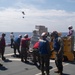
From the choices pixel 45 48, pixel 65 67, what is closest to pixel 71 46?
pixel 65 67

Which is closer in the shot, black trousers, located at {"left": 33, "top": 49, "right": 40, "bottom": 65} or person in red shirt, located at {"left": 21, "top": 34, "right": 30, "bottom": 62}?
black trousers, located at {"left": 33, "top": 49, "right": 40, "bottom": 65}

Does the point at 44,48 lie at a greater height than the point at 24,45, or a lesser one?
greater

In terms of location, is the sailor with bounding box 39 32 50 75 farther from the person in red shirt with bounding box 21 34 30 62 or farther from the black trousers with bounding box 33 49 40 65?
the person in red shirt with bounding box 21 34 30 62

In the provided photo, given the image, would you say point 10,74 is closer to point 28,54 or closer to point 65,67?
point 65,67

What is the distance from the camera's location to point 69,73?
12.8 meters

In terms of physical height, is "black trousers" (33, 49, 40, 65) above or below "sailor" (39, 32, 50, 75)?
below

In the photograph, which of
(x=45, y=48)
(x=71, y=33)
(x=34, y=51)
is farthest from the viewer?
(x=71, y=33)

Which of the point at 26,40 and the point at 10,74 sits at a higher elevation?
the point at 26,40

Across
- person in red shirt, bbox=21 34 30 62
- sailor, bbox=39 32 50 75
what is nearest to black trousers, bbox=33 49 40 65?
person in red shirt, bbox=21 34 30 62

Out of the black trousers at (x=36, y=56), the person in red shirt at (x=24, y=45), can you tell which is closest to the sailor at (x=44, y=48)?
the black trousers at (x=36, y=56)

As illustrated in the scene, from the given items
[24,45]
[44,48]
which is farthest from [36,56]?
[44,48]

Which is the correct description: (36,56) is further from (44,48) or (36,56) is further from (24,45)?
(44,48)

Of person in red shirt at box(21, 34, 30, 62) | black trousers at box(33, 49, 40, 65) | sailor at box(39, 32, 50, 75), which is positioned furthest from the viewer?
person in red shirt at box(21, 34, 30, 62)

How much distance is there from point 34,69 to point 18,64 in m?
2.02
